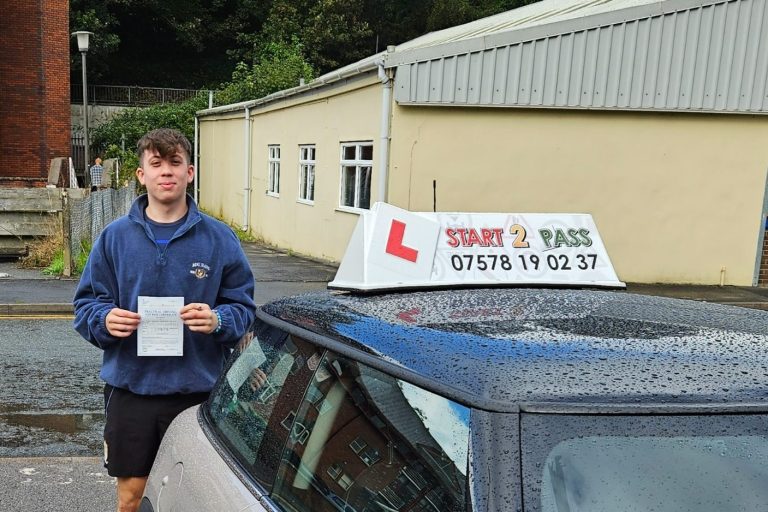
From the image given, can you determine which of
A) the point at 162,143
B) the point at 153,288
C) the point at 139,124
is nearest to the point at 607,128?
the point at 162,143

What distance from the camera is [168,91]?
151ft

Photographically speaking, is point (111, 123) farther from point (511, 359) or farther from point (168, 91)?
point (511, 359)

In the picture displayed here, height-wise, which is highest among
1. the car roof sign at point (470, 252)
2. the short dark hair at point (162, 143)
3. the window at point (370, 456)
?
the short dark hair at point (162, 143)

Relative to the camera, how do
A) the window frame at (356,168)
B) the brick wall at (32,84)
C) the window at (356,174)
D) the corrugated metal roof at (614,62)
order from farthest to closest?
the brick wall at (32,84), the window at (356,174), the window frame at (356,168), the corrugated metal roof at (614,62)

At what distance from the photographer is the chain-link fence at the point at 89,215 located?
1206cm

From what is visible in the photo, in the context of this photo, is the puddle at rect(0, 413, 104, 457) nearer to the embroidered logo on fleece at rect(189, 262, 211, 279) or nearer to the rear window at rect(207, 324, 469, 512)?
the embroidered logo on fleece at rect(189, 262, 211, 279)

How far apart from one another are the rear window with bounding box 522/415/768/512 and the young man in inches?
65.8

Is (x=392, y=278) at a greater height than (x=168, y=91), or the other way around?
(x=168, y=91)

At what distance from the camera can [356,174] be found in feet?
48.5

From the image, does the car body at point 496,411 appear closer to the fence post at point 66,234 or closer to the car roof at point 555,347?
the car roof at point 555,347

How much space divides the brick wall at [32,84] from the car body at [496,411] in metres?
24.1

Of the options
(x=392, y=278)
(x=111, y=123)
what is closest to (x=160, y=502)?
(x=392, y=278)

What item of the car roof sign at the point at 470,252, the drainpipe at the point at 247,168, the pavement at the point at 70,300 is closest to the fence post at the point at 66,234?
the pavement at the point at 70,300

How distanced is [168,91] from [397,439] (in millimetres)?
47367
